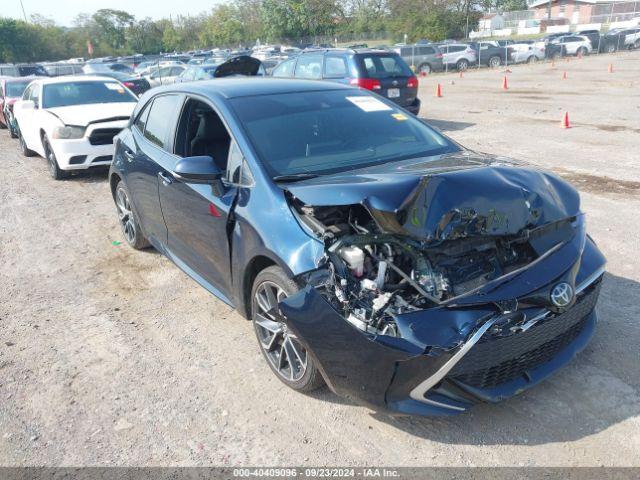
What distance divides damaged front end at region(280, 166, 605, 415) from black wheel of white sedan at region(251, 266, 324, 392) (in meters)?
0.24

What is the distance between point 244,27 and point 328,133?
94839mm

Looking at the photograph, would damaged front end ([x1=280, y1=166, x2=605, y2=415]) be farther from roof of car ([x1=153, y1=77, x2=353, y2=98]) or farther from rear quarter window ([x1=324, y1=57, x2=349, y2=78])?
rear quarter window ([x1=324, y1=57, x2=349, y2=78])

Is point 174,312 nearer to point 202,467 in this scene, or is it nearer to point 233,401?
point 233,401

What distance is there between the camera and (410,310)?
277 cm

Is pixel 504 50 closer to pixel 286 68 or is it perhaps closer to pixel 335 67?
pixel 286 68

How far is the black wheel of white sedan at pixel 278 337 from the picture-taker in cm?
325

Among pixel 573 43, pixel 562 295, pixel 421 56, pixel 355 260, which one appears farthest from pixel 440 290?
pixel 573 43

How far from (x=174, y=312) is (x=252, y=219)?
1.53m

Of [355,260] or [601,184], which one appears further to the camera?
[601,184]

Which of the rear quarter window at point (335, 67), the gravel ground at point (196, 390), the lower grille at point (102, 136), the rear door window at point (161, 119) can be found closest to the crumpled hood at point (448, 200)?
the gravel ground at point (196, 390)

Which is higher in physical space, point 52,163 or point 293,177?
point 293,177

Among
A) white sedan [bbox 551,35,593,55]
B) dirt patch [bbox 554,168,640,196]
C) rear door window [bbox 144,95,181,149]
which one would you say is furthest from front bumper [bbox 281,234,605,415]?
white sedan [bbox 551,35,593,55]

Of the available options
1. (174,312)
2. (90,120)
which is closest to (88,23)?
(90,120)

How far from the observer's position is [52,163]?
963 centimetres
